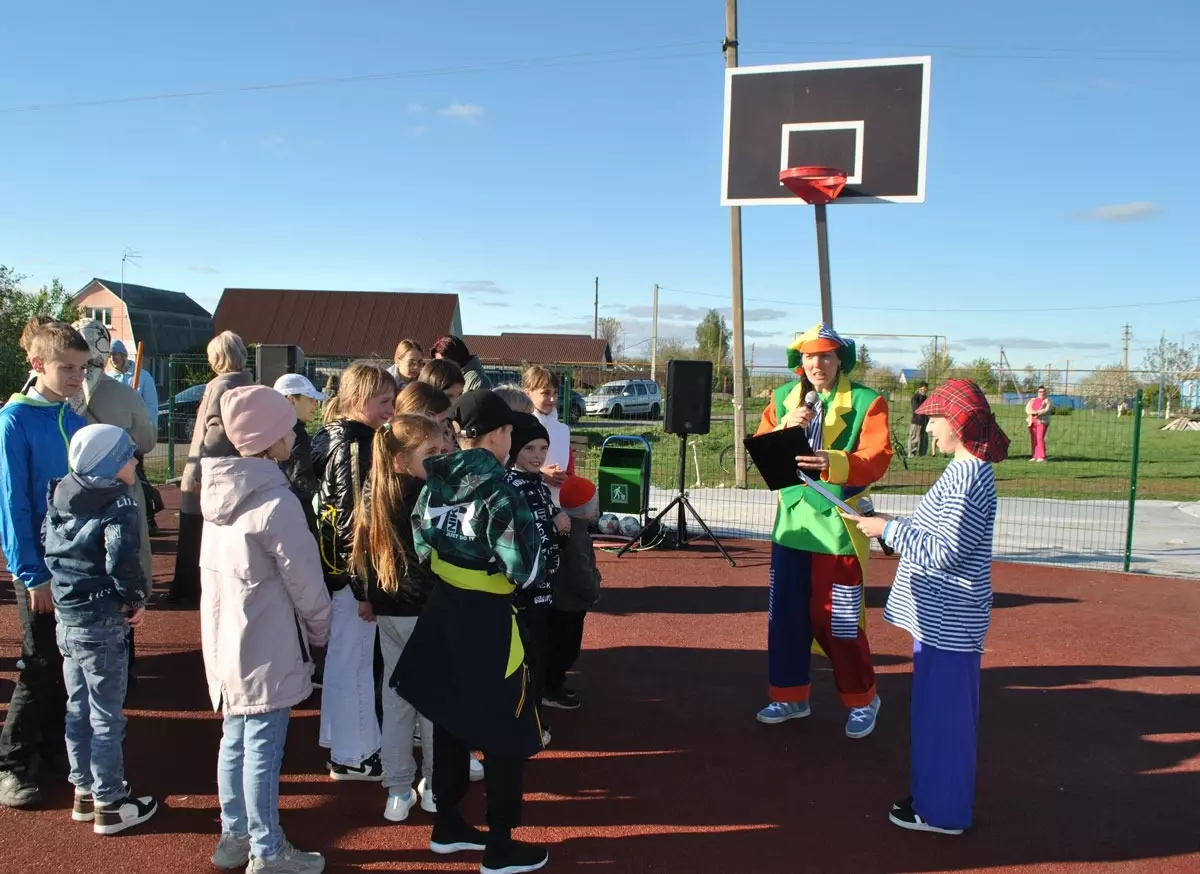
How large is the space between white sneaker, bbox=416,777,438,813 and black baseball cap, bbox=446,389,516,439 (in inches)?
60.1

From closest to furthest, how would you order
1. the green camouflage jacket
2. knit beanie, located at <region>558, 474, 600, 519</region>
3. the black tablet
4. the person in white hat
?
the green camouflage jacket → the black tablet → knit beanie, located at <region>558, 474, 600, 519</region> → the person in white hat

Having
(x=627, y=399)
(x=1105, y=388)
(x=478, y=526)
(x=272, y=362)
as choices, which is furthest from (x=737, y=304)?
(x=627, y=399)

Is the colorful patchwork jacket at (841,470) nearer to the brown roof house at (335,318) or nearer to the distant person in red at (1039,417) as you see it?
the distant person in red at (1039,417)

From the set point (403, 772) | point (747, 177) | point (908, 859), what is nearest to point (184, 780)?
point (403, 772)

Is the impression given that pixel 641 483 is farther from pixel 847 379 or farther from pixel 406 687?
pixel 406 687

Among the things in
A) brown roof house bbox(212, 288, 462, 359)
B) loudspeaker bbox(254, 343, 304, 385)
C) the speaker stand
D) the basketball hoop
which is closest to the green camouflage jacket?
the speaker stand

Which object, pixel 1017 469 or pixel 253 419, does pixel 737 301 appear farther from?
pixel 253 419

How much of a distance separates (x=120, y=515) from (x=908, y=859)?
3.19 metres

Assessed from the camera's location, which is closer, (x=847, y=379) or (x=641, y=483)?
(x=847, y=379)

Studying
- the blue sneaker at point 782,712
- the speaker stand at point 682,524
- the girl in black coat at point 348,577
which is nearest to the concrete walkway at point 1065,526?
the speaker stand at point 682,524

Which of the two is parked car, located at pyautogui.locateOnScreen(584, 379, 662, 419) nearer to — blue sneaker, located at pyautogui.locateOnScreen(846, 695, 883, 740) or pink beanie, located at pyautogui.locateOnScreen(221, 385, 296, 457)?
blue sneaker, located at pyautogui.locateOnScreen(846, 695, 883, 740)

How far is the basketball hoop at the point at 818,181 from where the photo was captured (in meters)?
10.3

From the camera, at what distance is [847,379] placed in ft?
15.4

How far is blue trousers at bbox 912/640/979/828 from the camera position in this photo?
3514 mm
